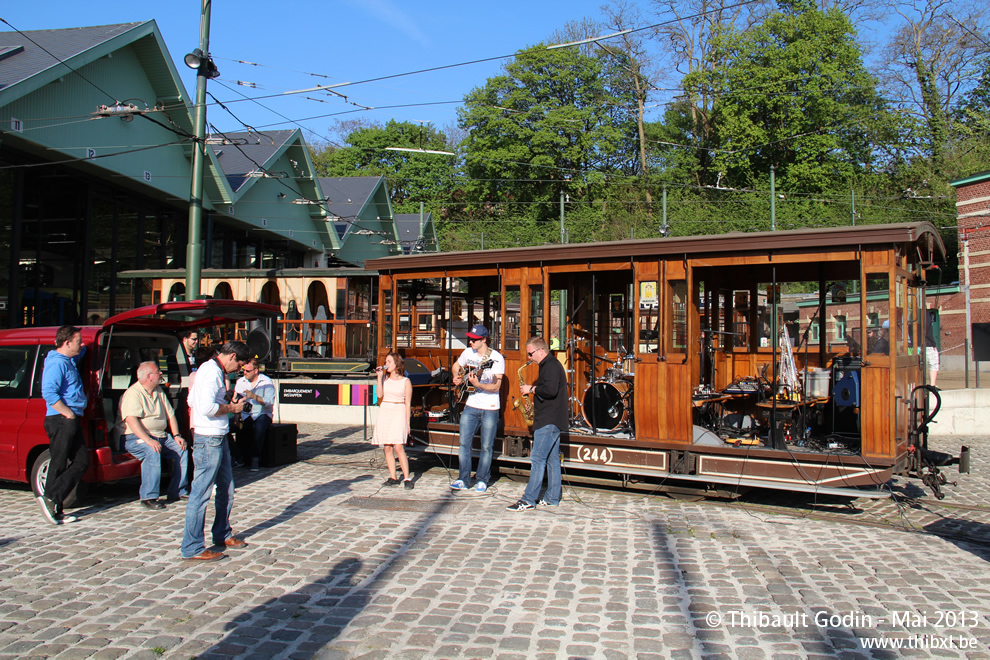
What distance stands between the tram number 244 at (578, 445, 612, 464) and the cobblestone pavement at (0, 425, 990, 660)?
521mm

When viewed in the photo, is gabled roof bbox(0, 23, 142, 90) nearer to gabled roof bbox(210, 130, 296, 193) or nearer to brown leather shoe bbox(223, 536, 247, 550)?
gabled roof bbox(210, 130, 296, 193)

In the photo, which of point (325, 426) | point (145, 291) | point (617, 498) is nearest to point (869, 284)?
point (617, 498)

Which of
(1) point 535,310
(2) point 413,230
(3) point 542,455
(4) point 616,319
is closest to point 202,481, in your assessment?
(3) point 542,455

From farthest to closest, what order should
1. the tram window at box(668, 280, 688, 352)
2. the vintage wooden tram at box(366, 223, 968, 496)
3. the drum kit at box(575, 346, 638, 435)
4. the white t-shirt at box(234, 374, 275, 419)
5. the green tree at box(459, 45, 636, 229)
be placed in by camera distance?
1. the green tree at box(459, 45, 636, 229)
2. the white t-shirt at box(234, 374, 275, 419)
3. the drum kit at box(575, 346, 638, 435)
4. the tram window at box(668, 280, 688, 352)
5. the vintage wooden tram at box(366, 223, 968, 496)

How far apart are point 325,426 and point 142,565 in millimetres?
9402

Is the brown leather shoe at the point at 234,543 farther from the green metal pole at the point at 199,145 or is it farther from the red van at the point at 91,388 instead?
the green metal pole at the point at 199,145

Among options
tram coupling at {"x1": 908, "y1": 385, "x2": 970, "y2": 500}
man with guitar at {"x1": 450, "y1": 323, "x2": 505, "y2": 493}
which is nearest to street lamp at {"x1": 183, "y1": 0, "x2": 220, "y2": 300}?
man with guitar at {"x1": 450, "y1": 323, "x2": 505, "y2": 493}

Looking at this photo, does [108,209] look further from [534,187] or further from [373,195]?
[534,187]

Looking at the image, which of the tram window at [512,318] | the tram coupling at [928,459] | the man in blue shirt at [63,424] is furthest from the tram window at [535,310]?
the man in blue shirt at [63,424]

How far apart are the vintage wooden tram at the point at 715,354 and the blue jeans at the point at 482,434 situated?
78 centimetres

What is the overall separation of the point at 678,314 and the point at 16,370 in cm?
743

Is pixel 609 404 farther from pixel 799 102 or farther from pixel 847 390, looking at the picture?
pixel 799 102

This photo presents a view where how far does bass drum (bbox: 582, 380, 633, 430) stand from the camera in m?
9.38

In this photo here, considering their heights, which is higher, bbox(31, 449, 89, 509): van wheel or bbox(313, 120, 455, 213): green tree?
bbox(313, 120, 455, 213): green tree
